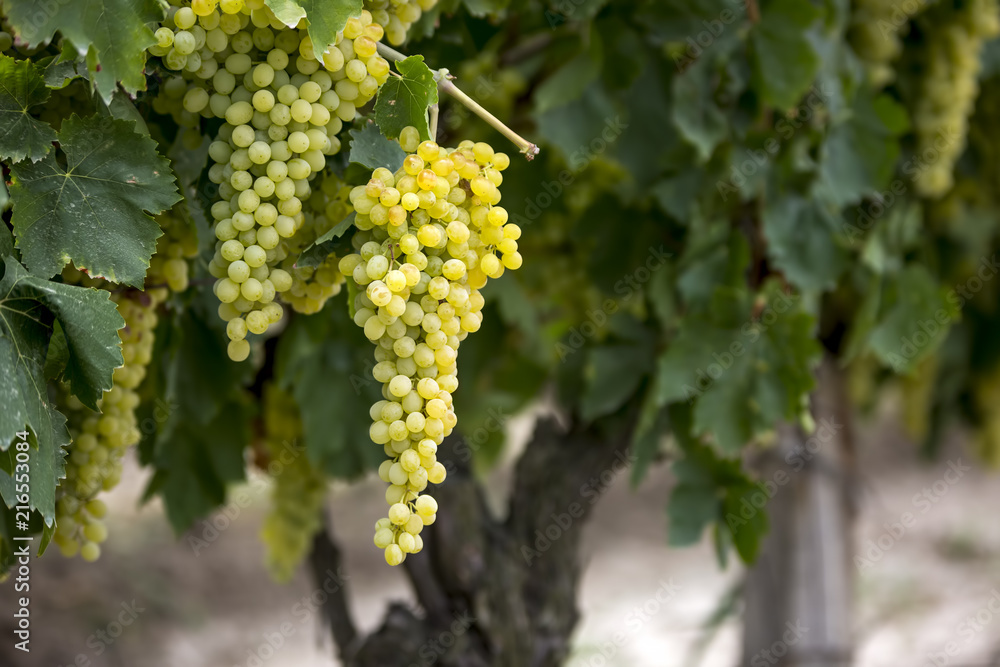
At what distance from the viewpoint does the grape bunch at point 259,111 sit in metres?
0.60

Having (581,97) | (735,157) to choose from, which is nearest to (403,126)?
(581,97)

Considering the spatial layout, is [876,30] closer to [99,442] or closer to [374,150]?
[374,150]

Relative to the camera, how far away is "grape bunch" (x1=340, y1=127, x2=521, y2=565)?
57cm

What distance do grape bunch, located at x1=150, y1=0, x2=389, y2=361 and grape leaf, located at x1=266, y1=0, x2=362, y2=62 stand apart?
0.05 ft

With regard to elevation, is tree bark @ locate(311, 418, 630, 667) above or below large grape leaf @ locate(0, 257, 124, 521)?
below

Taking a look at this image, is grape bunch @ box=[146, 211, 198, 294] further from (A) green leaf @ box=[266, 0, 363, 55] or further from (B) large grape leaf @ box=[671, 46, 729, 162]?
(B) large grape leaf @ box=[671, 46, 729, 162]

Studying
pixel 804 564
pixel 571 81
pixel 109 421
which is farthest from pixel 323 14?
pixel 804 564

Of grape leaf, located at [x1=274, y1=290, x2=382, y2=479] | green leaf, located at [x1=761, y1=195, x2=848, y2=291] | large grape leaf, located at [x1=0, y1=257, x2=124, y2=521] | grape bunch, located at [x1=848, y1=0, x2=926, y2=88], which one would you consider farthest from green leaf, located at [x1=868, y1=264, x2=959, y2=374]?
large grape leaf, located at [x1=0, y1=257, x2=124, y2=521]

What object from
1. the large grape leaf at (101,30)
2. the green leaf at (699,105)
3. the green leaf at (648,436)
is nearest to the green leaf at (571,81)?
the green leaf at (699,105)

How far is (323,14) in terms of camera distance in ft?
1.91

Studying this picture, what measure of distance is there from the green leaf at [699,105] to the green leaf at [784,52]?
0.20 feet

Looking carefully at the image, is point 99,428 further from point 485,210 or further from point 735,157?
point 735,157

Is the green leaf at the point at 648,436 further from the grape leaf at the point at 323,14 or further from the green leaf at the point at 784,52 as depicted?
the grape leaf at the point at 323,14

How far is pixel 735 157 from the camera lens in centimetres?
125
